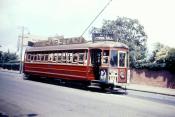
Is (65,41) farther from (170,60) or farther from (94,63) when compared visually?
(170,60)

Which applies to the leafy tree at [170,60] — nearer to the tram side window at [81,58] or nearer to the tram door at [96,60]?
the tram door at [96,60]

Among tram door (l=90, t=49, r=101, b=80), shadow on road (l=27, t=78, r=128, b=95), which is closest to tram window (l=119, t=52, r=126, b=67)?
tram door (l=90, t=49, r=101, b=80)

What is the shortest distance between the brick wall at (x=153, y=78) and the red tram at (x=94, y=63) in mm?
10203

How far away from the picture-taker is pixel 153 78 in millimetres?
28359

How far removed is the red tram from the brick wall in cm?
1020

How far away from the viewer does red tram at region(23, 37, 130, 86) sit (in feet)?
57.6

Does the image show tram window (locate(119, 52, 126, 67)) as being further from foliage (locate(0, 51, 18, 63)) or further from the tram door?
foliage (locate(0, 51, 18, 63))

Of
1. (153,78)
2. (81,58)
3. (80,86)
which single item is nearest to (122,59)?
(81,58)

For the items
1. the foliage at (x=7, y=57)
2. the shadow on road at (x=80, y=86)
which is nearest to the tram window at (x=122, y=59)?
the shadow on road at (x=80, y=86)

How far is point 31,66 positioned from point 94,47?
977 cm

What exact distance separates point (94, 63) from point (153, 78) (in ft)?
39.5

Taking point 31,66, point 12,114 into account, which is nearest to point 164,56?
point 31,66

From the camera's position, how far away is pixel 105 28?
37.8 metres

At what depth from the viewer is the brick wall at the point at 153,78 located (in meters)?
26.8
